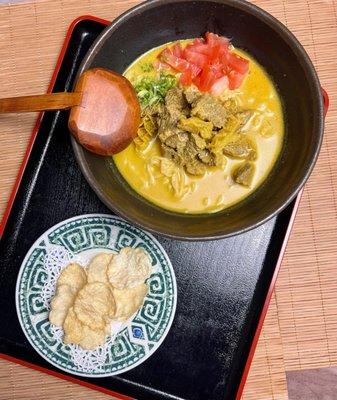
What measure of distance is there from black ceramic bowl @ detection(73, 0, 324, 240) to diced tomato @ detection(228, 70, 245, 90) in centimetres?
12

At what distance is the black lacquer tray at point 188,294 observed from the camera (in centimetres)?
250

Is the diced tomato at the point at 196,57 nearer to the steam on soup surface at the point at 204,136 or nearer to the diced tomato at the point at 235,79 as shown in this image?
the steam on soup surface at the point at 204,136

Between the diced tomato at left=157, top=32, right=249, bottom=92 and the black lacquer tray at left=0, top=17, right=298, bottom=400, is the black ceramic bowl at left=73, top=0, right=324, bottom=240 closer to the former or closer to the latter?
the diced tomato at left=157, top=32, right=249, bottom=92

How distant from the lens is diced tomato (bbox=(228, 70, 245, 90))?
248cm

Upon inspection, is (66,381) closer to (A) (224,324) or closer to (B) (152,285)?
(B) (152,285)

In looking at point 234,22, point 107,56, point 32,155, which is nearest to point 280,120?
point 234,22

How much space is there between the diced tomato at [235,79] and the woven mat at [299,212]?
0.47 meters

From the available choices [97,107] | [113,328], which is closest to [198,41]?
[97,107]

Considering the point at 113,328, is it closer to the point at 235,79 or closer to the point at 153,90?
the point at 153,90

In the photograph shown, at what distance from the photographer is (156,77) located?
100 inches

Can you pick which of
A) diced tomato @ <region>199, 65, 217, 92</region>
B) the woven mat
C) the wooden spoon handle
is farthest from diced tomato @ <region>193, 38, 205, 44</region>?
the wooden spoon handle

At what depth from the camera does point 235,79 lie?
8.15 ft

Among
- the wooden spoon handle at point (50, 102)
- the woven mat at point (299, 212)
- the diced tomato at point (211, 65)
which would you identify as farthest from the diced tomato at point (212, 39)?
the wooden spoon handle at point (50, 102)

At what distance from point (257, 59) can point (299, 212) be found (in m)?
0.77
